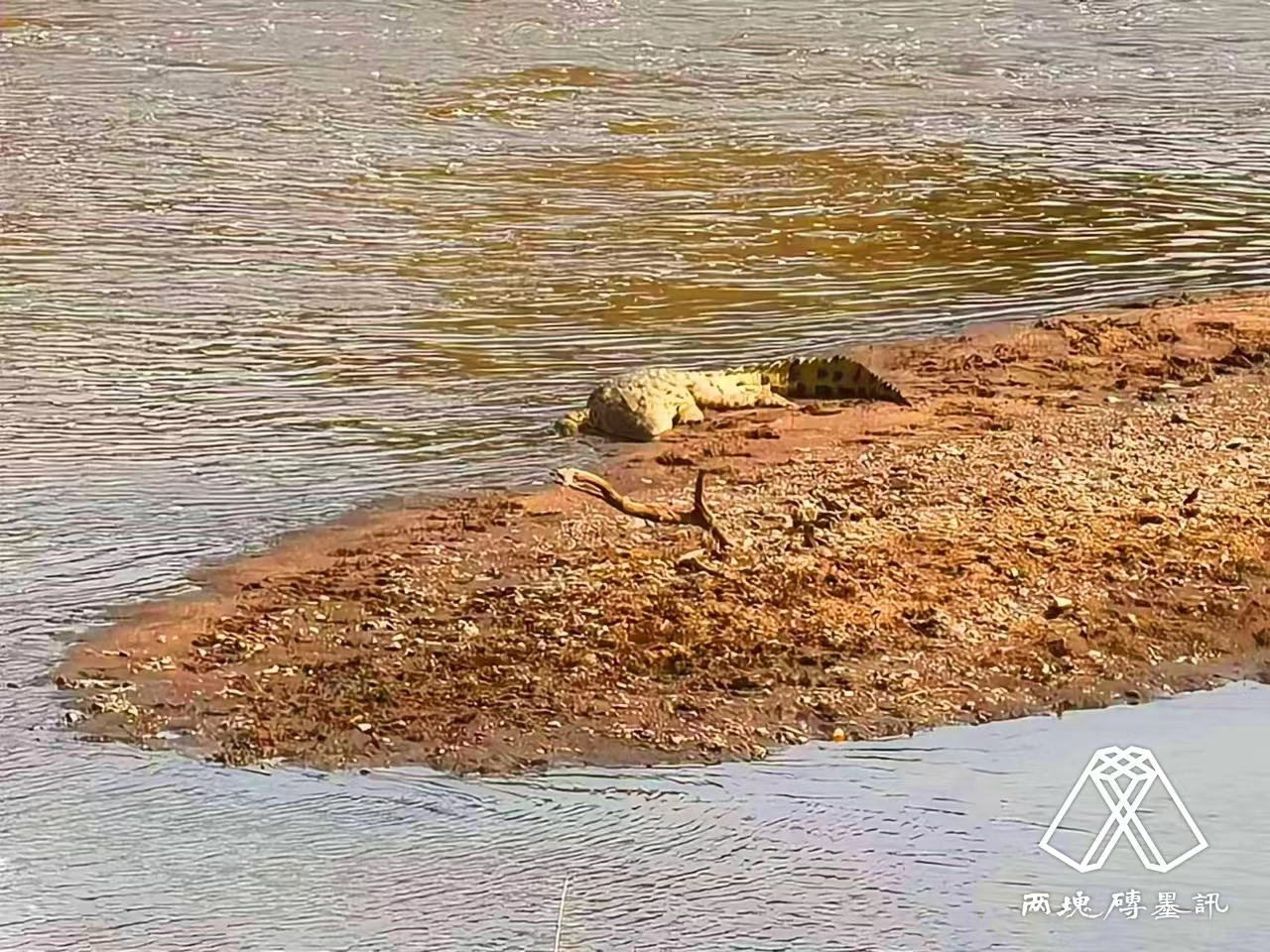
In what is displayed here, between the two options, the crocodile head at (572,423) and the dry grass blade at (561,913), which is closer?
the dry grass blade at (561,913)

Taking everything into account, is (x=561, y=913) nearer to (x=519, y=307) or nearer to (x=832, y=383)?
(x=832, y=383)

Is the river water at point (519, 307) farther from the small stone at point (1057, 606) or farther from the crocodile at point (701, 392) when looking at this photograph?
the small stone at point (1057, 606)

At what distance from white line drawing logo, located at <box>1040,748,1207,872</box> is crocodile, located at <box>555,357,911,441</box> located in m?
2.69

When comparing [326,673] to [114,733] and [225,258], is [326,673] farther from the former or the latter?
[225,258]

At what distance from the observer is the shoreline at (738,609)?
212 inches

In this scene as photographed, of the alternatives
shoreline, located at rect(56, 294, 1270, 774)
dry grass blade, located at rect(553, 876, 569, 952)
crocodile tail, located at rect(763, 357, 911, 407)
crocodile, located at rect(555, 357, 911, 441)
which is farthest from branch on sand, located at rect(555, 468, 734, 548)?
dry grass blade, located at rect(553, 876, 569, 952)

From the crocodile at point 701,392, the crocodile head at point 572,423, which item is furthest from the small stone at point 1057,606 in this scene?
the crocodile head at point 572,423

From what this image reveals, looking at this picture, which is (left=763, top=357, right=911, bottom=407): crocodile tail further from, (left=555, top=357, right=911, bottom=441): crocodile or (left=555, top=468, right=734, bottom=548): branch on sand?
(left=555, top=468, right=734, bottom=548): branch on sand

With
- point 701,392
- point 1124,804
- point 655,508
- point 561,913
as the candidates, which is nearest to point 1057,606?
point 1124,804

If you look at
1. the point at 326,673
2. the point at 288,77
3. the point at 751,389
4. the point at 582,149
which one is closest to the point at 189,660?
the point at 326,673

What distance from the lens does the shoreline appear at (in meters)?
5.38

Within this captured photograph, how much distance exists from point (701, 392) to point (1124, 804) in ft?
10.4

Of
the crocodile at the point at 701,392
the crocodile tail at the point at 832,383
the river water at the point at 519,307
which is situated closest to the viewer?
the river water at the point at 519,307

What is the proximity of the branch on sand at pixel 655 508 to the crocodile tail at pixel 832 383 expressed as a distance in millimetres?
1328
